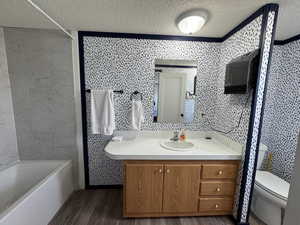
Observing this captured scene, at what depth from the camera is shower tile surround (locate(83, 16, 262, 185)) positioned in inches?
70.4

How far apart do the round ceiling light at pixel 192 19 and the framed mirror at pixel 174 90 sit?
1.59 feet

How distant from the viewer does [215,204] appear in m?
1.54

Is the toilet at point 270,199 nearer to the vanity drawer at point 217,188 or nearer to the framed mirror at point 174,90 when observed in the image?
the vanity drawer at point 217,188

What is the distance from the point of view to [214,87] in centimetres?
195

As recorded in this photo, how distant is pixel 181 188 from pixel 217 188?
39 cm

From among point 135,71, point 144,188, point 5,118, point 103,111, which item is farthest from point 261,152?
point 5,118

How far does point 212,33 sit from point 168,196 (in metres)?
1.94

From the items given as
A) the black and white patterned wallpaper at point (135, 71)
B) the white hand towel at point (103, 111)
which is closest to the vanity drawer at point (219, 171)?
Result: the black and white patterned wallpaper at point (135, 71)

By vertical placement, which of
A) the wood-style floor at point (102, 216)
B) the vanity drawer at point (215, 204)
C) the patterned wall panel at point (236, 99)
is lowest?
the wood-style floor at point (102, 216)

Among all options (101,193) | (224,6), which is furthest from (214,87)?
(101,193)

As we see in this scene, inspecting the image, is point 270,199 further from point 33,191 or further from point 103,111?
point 33,191

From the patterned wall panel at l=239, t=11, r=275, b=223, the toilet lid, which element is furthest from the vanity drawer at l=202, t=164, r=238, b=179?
the toilet lid

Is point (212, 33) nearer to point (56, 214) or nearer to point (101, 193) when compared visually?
point (101, 193)

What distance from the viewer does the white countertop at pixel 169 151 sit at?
1420 mm
